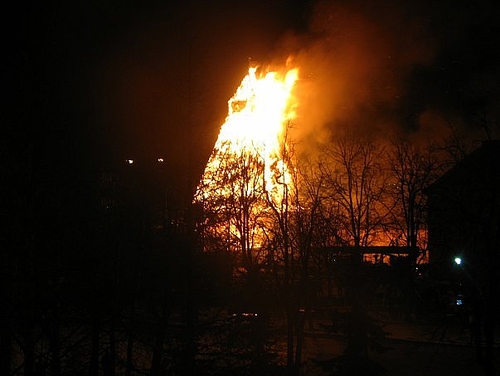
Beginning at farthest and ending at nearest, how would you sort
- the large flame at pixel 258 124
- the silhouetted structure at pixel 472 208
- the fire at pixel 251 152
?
1. the large flame at pixel 258 124
2. the fire at pixel 251 152
3. the silhouetted structure at pixel 472 208

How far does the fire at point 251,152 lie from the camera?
16.3 meters

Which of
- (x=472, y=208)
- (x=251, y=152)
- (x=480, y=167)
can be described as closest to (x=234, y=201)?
(x=251, y=152)

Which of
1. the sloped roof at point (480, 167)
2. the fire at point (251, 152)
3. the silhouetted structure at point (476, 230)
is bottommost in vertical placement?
the silhouetted structure at point (476, 230)

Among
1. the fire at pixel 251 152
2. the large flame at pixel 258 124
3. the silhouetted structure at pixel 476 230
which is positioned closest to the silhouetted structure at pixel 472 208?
the silhouetted structure at pixel 476 230

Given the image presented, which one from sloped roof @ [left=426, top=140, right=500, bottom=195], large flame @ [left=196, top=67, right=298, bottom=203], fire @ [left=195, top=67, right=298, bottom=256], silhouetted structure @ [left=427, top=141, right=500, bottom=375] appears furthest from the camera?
large flame @ [left=196, top=67, right=298, bottom=203]

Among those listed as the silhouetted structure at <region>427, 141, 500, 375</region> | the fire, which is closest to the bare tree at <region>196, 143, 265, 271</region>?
the fire

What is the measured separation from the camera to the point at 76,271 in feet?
39.2

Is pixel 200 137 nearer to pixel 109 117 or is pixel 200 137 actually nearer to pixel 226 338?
pixel 226 338

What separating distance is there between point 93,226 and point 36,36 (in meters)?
4.55

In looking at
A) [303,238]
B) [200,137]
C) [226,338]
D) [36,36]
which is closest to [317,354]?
[303,238]

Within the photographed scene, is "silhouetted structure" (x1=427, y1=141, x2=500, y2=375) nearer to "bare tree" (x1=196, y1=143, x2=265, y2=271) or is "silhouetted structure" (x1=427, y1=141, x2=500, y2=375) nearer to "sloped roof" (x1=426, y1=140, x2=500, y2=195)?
"sloped roof" (x1=426, y1=140, x2=500, y2=195)

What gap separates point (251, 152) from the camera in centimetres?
1834

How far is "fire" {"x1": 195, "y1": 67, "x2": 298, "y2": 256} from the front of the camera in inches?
643

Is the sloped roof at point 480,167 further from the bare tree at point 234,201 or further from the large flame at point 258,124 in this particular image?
the large flame at point 258,124
